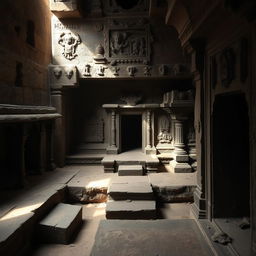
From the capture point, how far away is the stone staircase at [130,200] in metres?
5.55

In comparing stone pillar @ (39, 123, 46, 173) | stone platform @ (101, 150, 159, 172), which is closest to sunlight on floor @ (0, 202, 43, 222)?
stone pillar @ (39, 123, 46, 173)

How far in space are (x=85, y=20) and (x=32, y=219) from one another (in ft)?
20.4

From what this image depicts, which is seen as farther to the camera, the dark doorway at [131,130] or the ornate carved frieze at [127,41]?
the dark doorway at [131,130]

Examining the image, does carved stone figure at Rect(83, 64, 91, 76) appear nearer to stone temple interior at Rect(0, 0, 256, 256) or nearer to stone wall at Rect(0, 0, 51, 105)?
stone temple interior at Rect(0, 0, 256, 256)

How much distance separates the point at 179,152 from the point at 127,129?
12.2 feet

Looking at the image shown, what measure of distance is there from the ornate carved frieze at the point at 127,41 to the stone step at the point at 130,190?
3802 mm

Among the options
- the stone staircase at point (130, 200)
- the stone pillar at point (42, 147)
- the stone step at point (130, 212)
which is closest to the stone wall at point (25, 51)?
the stone pillar at point (42, 147)

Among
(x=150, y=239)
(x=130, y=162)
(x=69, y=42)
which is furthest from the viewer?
(x=69, y=42)

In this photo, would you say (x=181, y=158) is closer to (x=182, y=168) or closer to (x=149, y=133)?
(x=182, y=168)

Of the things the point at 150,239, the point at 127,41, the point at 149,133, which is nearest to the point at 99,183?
the point at 149,133

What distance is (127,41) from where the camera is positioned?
335 inches

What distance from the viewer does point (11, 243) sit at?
3850 millimetres

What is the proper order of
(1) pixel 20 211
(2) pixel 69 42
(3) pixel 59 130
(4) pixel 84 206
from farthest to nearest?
(3) pixel 59 130 → (2) pixel 69 42 → (4) pixel 84 206 → (1) pixel 20 211

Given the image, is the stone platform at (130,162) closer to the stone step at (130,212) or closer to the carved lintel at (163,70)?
the stone step at (130,212)
